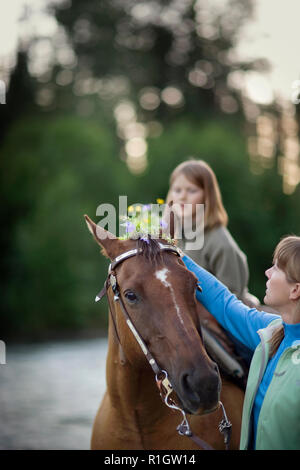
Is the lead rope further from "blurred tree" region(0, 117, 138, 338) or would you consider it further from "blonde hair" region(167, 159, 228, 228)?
"blurred tree" region(0, 117, 138, 338)

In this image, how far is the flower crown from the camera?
2845 mm

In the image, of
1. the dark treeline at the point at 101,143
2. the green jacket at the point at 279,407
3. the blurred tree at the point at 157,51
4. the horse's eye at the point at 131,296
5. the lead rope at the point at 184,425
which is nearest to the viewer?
the green jacket at the point at 279,407

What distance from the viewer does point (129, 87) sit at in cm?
3069

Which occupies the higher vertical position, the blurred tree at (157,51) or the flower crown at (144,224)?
the blurred tree at (157,51)

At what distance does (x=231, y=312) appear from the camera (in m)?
2.91

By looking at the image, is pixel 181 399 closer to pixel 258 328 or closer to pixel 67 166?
pixel 258 328

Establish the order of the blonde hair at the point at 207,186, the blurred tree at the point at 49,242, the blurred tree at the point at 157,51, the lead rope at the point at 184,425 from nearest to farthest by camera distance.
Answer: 1. the lead rope at the point at 184,425
2. the blonde hair at the point at 207,186
3. the blurred tree at the point at 49,242
4. the blurred tree at the point at 157,51

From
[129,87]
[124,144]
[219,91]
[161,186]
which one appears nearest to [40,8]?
[129,87]

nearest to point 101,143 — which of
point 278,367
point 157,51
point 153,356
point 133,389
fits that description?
point 157,51

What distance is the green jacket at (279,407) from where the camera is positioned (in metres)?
2.30

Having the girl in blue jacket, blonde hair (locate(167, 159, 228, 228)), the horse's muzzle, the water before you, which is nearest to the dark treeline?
the water

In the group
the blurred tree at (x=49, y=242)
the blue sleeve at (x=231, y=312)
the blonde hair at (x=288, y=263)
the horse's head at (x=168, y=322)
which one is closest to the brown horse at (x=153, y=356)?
the horse's head at (x=168, y=322)

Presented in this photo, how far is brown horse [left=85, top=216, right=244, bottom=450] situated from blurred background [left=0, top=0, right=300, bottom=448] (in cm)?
217

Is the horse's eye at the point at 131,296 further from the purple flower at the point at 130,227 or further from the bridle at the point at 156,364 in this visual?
the purple flower at the point at 130,227
